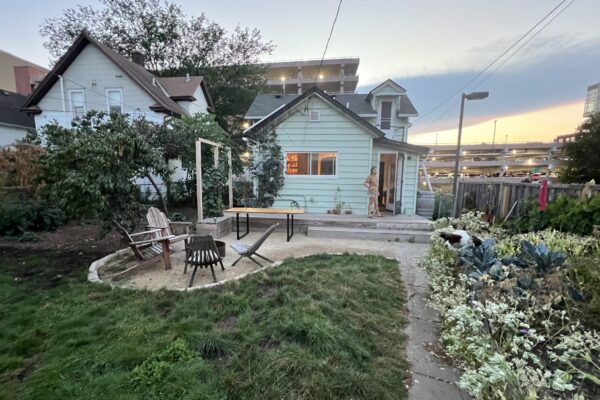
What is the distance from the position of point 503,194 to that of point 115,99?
18077 millimetres

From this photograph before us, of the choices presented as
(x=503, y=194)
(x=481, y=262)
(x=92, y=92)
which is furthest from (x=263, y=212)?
(x=92, y=92)

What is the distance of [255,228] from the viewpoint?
795cm

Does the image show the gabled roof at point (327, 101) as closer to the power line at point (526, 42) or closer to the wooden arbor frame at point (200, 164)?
the wooden arbor frame at point (200, 164)

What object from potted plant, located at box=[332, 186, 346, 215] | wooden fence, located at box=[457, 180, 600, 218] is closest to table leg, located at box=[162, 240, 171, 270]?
potted plant, located at box=[332, 186, 346, 215]

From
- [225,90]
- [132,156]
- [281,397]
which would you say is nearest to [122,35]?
[225,90]

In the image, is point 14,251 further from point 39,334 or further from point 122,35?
point 122,35

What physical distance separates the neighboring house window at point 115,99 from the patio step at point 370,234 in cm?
1293

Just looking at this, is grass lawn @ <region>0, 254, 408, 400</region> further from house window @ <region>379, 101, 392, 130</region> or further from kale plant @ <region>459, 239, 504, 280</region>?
house window @ <region>379, 101, 392, 130</region>

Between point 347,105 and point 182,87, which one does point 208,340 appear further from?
point 182,87

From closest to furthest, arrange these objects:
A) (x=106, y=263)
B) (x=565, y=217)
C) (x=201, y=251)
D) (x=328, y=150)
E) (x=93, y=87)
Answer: (x=201, y=251), (x=106, y=263), (x=565, y=217), (x=328, y=150), (x=93, y=87)

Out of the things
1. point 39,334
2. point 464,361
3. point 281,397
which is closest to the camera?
point 281,397

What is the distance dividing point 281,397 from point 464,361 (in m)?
1.57

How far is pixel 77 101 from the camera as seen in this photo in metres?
13.4

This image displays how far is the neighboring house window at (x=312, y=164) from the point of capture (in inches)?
367
